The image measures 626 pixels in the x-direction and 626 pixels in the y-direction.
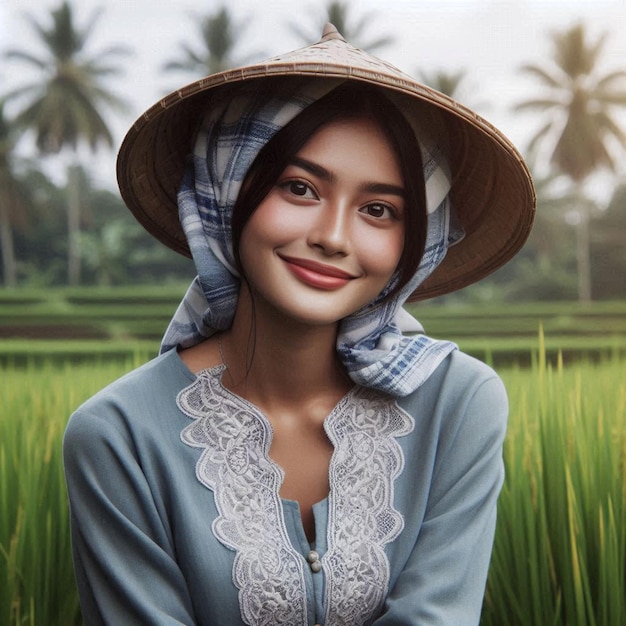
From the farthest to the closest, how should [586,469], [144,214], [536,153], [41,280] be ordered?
[536,153], [41,280], [586,469], [144,214]

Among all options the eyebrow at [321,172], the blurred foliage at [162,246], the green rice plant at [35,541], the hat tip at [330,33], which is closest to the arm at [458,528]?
the eyebrow at [321,172]

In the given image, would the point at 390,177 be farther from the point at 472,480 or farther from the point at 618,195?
the point at 618,195

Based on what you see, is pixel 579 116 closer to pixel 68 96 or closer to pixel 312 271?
pixel 68 96

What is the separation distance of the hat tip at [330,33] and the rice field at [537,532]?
52 cm

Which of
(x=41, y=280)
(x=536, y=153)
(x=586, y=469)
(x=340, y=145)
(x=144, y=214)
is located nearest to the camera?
(x=340, y=145)

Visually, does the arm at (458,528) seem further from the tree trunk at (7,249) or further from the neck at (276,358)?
the tree trunk at (7,249)

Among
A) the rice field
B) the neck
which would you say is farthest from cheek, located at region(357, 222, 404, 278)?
the rice field

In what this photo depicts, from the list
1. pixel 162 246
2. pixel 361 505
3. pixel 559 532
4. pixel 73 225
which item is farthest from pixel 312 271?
pixel 73 225

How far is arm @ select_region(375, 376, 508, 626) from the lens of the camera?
88 centimetres

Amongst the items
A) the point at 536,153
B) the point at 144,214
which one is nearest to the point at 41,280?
the point at 536,153

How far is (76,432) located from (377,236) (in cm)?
39

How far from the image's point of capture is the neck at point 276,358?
0.98 meters

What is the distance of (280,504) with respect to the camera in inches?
36.4

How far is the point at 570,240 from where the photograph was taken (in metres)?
18.2
